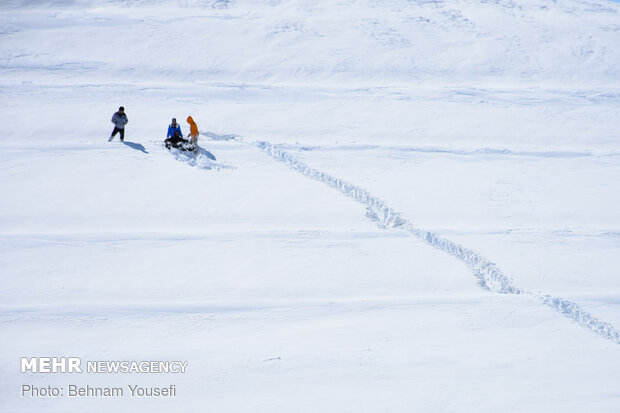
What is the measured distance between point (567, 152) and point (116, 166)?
40.8ft

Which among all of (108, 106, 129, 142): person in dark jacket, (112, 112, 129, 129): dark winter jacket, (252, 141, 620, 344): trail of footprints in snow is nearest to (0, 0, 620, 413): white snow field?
(252, 141, 620, 344): trail of footprints in snow

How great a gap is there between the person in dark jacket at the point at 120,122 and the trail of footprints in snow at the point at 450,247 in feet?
11.5

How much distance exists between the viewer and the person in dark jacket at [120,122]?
14016 millimetres

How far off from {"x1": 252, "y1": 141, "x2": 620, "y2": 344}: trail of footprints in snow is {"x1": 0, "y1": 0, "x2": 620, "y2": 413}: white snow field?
0.06m

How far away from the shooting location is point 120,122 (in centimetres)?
1408

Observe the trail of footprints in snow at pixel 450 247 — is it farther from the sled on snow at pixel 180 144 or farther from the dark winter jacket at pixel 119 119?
the dark winter jacket at pixel 119 119

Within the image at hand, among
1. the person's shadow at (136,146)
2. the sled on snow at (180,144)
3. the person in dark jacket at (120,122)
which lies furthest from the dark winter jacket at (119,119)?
the sled on snow at (180,144)

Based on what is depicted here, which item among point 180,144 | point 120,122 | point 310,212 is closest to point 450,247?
point 310,212

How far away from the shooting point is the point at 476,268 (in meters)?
10.9

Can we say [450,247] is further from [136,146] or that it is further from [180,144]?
[136,146]

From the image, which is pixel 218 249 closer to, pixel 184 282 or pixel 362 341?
pixel 184 282

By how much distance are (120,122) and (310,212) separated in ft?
19.0

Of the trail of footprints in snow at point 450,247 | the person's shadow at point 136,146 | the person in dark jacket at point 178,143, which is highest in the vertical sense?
the person in dark jacket at point 178,143

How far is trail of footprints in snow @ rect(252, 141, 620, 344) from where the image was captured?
9570mm
